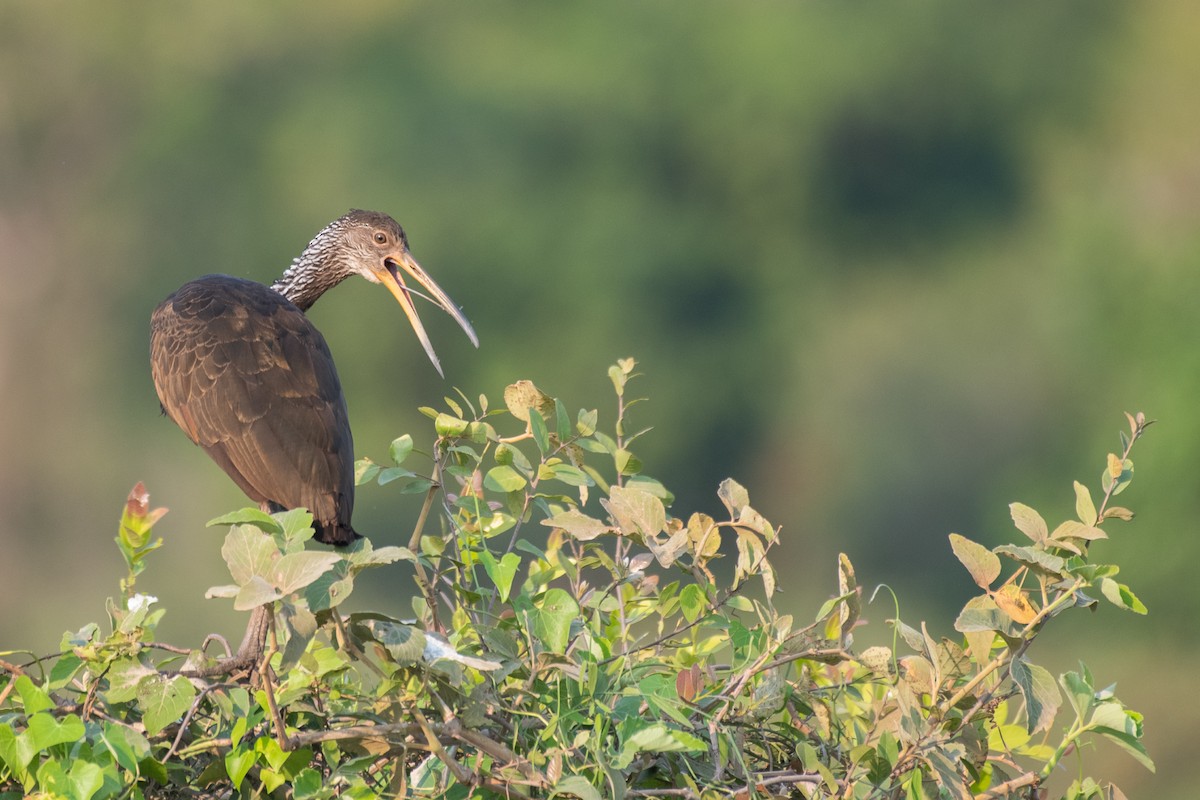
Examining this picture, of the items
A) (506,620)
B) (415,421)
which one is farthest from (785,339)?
(506,620)

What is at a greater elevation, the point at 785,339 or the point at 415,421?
the point at 785,339

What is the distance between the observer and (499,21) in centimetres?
2312

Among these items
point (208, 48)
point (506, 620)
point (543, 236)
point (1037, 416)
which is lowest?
point (506, 620)

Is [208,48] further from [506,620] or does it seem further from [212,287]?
[506,620]

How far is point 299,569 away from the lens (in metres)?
1.65

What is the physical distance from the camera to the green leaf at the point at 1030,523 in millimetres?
1889

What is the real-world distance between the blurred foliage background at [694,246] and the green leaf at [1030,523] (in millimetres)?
12510

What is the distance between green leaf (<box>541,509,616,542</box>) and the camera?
6.63 ft

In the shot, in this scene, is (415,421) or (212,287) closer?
(212,287)

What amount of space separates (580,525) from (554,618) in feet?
0.52

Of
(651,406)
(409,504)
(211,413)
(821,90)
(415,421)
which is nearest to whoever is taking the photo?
(211,413)

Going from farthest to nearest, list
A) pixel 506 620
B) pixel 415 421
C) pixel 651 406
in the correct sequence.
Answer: pixel 651 406, pixel 415 421, pixel 506 620

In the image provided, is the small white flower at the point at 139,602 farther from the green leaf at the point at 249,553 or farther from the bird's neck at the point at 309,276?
the bird's neck at the point at 309,276

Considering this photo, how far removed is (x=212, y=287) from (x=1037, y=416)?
16.4 meters
